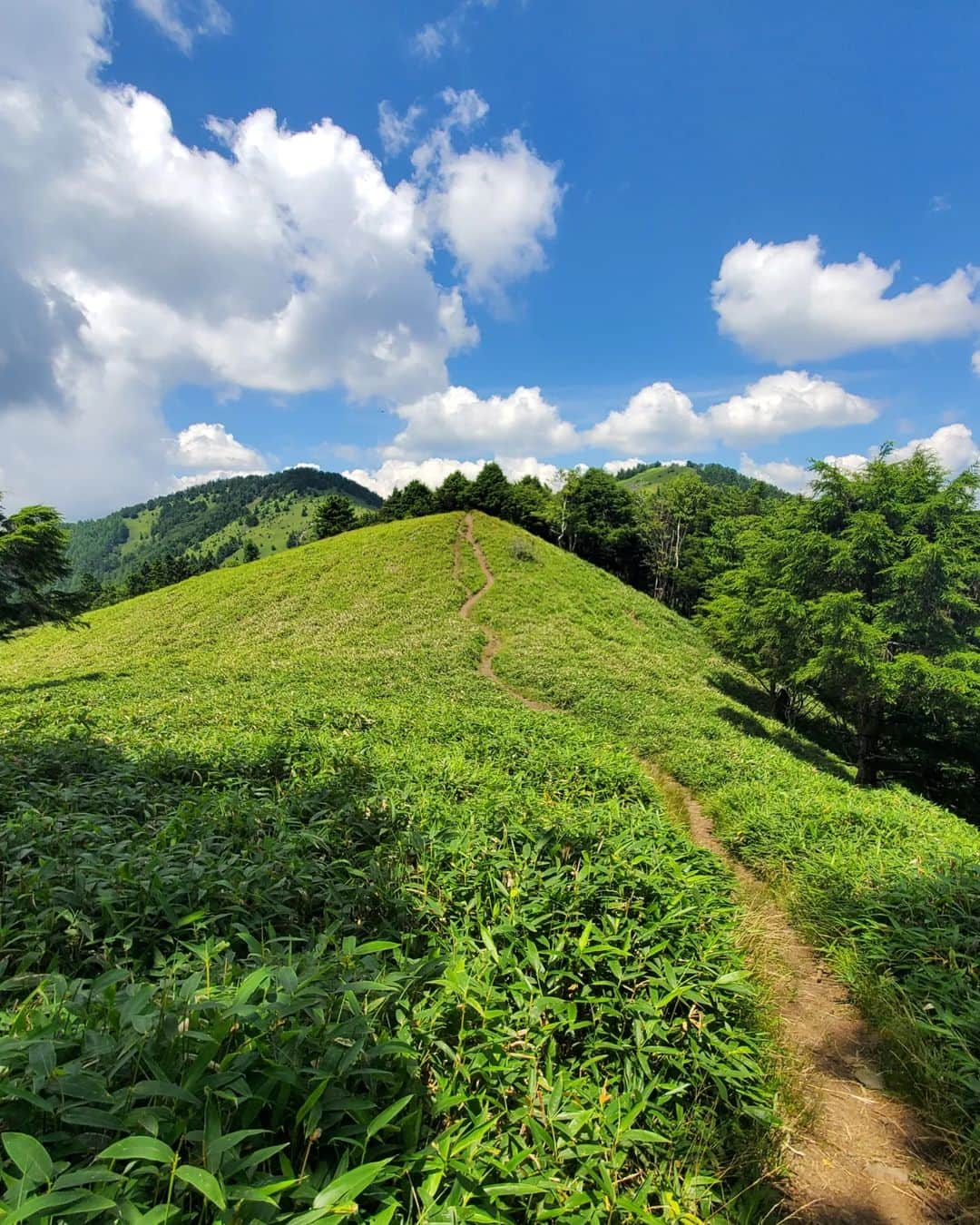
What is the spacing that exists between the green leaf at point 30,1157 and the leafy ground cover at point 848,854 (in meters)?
5.48

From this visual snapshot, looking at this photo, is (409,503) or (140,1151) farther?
(409,503)

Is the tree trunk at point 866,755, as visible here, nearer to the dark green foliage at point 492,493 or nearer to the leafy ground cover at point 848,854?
the leafy ground cover at point 848,854

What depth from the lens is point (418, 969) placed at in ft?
11.1

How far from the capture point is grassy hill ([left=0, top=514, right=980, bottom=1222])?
82.3 inches

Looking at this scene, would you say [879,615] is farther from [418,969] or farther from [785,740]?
[418,969]

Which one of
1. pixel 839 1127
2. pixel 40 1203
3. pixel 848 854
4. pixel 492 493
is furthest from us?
pixel 492 493

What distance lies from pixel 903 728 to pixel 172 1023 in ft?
97.5

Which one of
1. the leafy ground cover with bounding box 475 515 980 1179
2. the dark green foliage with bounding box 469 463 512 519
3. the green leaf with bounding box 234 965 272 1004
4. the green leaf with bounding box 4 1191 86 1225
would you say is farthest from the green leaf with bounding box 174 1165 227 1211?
the dark green foliage with bounding box 469 463 512 519

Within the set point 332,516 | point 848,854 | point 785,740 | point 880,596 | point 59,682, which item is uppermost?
point 332,516

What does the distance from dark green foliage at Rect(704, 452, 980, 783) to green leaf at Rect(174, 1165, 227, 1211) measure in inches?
749

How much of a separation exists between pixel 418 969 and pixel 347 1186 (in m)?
1.59

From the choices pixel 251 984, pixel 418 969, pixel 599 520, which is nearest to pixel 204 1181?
pixel 251 984

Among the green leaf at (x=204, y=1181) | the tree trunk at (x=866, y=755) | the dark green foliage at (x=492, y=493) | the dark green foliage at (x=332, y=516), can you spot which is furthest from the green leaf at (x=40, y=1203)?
the dark green foliage at (x=332, y=516)

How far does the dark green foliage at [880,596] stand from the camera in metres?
15.9
